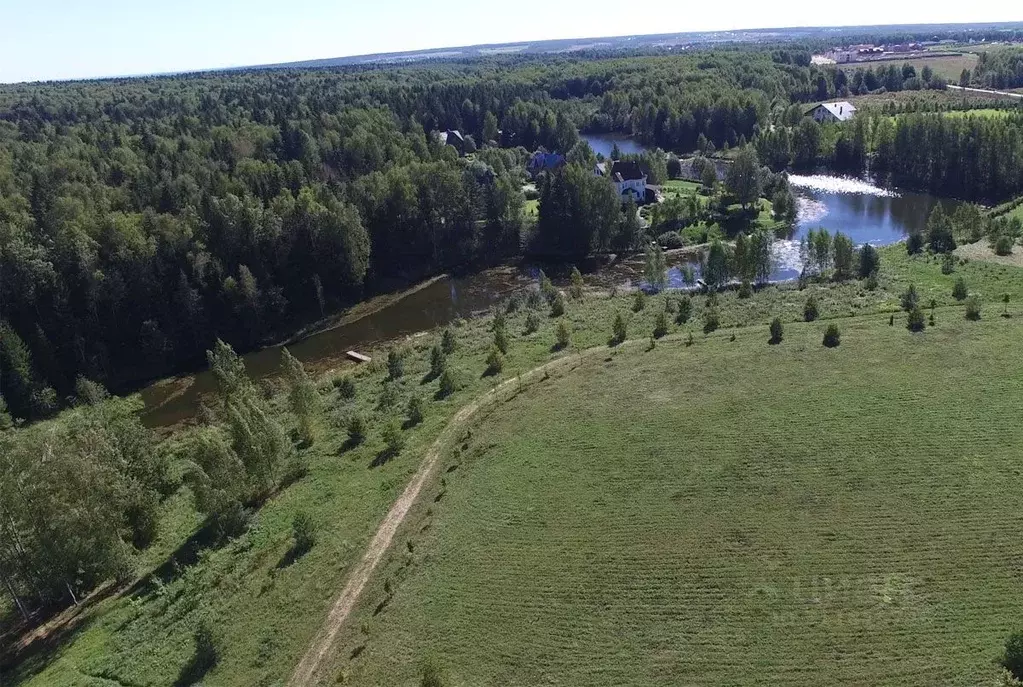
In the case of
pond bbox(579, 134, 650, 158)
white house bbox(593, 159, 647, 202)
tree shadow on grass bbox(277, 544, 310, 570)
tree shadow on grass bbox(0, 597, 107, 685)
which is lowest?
tree shadow on grass bbox(0, 597, 107, 685)

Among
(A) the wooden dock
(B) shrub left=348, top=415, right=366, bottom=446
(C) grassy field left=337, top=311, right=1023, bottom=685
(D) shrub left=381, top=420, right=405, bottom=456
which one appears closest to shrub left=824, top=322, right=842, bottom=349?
(C) grassy field left=337, top=311, right=1023, bottom=685

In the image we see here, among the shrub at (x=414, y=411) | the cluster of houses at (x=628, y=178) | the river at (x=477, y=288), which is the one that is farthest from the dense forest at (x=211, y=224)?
the shrub at (x=414, y=411)

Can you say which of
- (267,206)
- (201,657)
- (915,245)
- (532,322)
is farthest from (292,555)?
(915,245)

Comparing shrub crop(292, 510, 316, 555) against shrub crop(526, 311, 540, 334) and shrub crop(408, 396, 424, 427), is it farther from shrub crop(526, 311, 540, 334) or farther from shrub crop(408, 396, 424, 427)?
shrub crop(526, 311, 540, 334)

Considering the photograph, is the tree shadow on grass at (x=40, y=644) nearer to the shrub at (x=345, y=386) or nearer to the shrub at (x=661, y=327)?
the shrub at (x=345, y=386)

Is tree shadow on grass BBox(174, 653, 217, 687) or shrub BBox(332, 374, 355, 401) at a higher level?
shrub BBox(332, 374, 355, 401)

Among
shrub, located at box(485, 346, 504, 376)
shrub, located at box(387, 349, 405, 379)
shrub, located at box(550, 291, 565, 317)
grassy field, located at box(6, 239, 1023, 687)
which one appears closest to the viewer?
grassy field, located at box(6, 239, 1023, 687)

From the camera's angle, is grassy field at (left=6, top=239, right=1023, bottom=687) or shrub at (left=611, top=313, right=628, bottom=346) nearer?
grassy field at (left=6, top=239, right=1023, bottom=687)

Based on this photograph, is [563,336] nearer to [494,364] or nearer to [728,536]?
[494,364]
